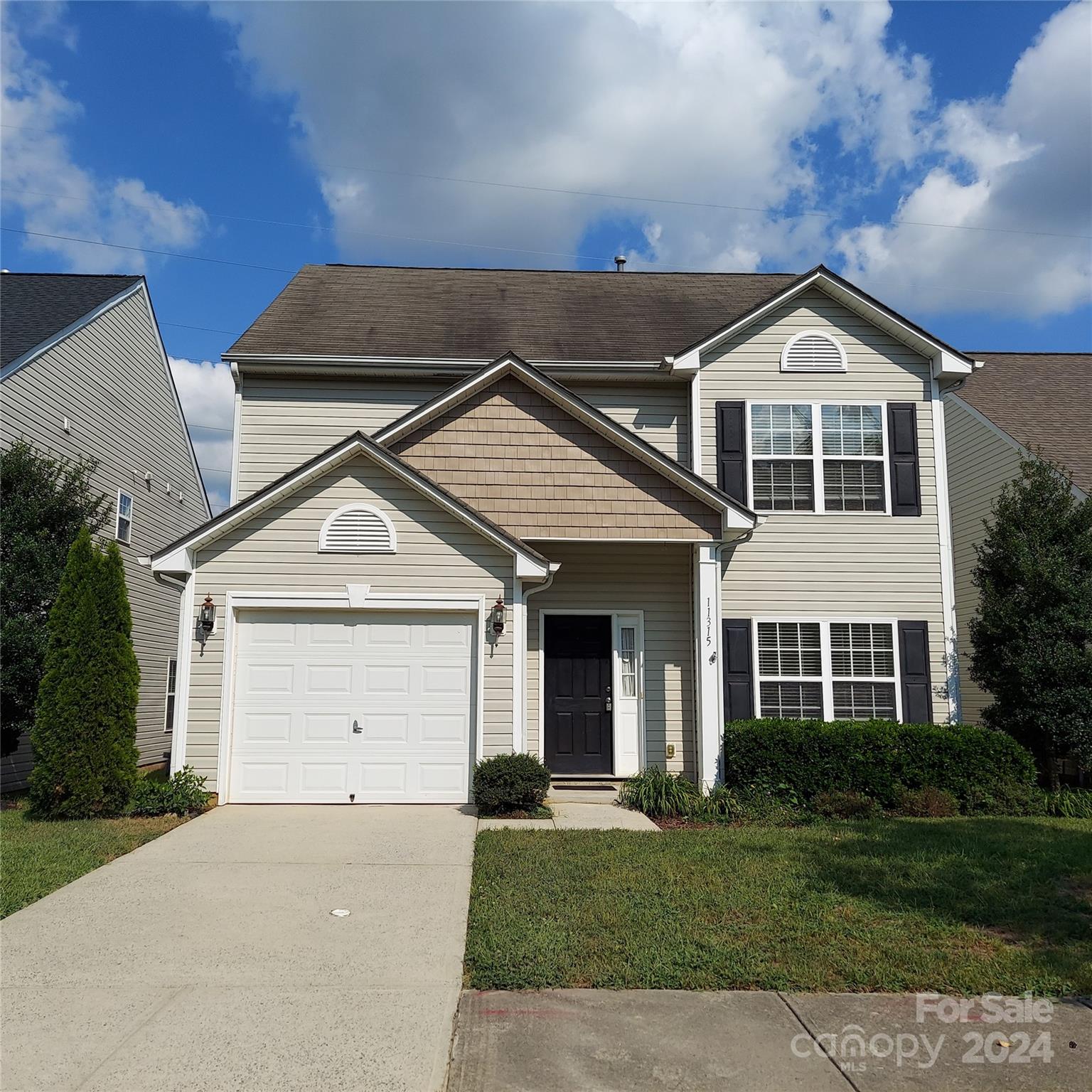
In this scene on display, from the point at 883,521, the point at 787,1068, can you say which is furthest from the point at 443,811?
the point at 883,521

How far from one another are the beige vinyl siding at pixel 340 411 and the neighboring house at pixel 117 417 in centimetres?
262

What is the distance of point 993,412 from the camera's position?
1667cm

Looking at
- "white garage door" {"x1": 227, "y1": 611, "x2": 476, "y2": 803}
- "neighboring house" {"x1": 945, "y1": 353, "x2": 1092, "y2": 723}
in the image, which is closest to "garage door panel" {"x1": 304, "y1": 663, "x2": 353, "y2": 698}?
"white garage door" {"x1": 227, "y1": 611, "x2": 476, "y2": 803}

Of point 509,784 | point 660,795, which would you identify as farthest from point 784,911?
point 660,795

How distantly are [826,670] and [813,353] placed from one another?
452 centimetres

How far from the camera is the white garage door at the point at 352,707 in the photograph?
10078 millimetres

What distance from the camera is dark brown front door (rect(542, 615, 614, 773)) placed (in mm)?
12141

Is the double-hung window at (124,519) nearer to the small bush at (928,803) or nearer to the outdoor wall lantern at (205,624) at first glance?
the outdoor wall lantern at (205,624)

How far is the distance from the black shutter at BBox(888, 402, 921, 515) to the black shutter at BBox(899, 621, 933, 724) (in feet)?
5.41

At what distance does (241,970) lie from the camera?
197 inches

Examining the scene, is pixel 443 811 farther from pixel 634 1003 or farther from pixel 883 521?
pixel 883 521

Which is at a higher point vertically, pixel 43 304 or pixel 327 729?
pixel 43 304

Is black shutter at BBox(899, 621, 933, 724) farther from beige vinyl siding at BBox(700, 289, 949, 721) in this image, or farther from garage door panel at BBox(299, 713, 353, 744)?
garage door panel at BBox(299, 713, 353, 744)

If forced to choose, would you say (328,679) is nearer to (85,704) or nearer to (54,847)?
(85,704)
